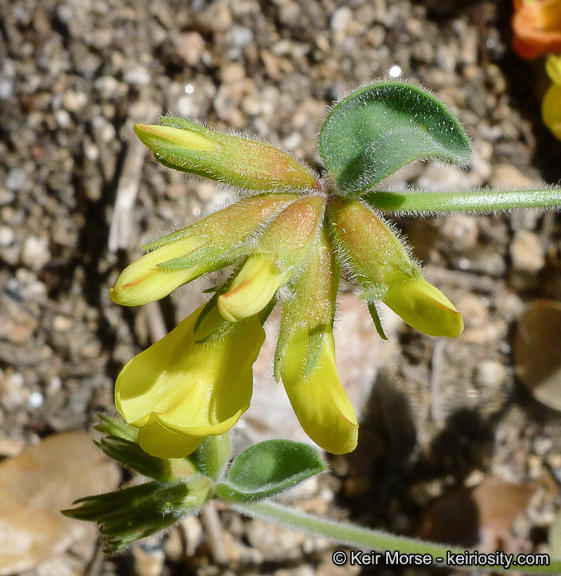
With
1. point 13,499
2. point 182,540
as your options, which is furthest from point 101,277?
point 182,540

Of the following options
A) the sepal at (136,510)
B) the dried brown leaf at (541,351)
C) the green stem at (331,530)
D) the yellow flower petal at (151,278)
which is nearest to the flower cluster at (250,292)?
the yellow flower petal at (151,278)

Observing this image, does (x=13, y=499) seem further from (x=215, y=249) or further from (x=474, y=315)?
(x=474, y=315)

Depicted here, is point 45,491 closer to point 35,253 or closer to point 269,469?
point 35,253

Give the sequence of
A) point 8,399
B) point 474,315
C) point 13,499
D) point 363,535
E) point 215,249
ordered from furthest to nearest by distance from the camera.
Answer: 1. point 474,315
2. point 8,399
3. point 13,499
4. point 363,535
5. point 215,249

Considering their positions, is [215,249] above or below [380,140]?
below

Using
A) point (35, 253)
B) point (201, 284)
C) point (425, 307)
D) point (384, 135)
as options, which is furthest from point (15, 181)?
point (425, 307)
